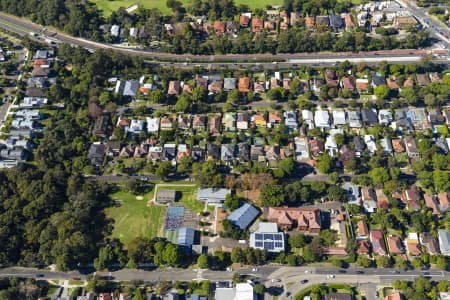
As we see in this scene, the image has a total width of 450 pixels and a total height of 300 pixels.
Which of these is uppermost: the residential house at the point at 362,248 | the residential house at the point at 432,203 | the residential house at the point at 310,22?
the residential house at the point at 310,22

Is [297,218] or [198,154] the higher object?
[198,154]

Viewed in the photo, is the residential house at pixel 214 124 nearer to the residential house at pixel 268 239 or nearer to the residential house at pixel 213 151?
the residential house at pixel 213 151

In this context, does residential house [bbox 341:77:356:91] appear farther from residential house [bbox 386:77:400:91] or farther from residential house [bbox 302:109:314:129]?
residential house [bbox 302:109:314:129]

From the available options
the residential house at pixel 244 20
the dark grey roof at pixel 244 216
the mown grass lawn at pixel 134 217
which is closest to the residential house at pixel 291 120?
the dark grey roof at pixel 244 216

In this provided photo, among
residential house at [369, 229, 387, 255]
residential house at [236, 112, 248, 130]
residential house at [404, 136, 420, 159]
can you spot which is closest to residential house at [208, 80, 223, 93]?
residential house at [236, 112, 248, 130]

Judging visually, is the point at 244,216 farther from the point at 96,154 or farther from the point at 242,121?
the point at 96,154

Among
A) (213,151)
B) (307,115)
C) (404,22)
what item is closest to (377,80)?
(307,115)
